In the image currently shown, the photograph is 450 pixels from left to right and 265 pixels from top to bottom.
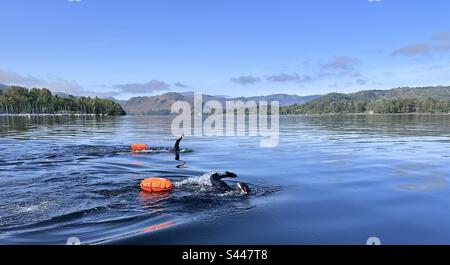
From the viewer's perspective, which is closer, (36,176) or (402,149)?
(36,176)

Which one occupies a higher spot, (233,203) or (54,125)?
(54,125)

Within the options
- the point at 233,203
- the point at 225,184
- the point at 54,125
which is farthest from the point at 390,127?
the point at 54,125

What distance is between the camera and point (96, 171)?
870 inches

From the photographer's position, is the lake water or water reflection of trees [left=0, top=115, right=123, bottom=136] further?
water reflection of trees [left=0, top=115, right=123, bottom=136]

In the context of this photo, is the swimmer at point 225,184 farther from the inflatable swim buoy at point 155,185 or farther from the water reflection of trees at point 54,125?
the water reflection of trees at point 54,125

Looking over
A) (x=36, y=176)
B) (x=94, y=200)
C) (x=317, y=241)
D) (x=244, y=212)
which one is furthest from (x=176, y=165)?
(x=317, y=241)

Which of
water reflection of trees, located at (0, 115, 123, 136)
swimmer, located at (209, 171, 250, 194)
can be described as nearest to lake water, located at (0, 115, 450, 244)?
swimmer, located at (209, 171, 250, 194)

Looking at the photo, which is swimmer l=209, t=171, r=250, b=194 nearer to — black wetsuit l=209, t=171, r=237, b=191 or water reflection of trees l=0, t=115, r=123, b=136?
black wetsuit l=209, t=171, r=237, b=191

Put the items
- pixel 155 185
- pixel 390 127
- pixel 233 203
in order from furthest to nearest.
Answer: pixel 390 127 < pixel 155 185 < pixel 233 203

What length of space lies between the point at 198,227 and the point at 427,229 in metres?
6.40

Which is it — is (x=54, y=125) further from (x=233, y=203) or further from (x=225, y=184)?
(x=233, y=203)

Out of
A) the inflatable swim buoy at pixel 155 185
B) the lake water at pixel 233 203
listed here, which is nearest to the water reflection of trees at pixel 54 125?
the lake water at pixel 233 203
